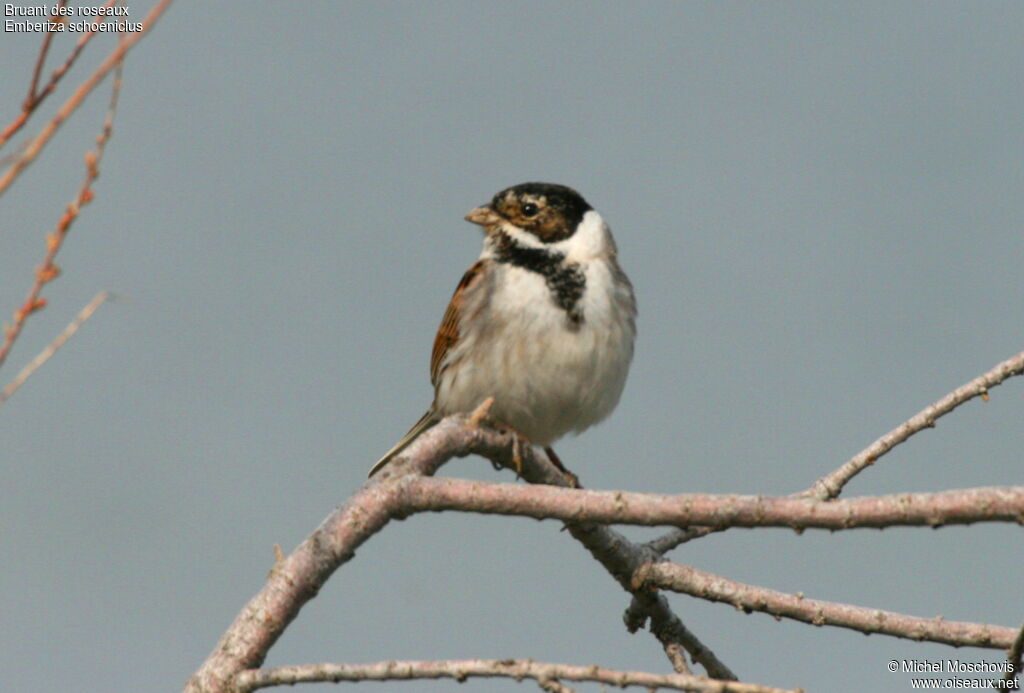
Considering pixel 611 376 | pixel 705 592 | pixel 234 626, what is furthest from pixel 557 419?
pixel 234 626

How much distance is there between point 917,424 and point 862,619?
85cm

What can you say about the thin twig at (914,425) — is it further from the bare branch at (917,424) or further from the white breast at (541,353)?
the white breast at (541,353)

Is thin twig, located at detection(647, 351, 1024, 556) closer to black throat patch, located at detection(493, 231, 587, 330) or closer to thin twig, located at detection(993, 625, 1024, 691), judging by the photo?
thin twig, located at detection(993, 625, 1024, 691)

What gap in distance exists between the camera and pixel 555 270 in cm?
634

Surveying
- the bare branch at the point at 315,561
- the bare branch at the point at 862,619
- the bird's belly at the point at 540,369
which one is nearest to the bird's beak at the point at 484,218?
the bird's belly at the point at 540,369

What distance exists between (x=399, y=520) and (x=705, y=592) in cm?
126

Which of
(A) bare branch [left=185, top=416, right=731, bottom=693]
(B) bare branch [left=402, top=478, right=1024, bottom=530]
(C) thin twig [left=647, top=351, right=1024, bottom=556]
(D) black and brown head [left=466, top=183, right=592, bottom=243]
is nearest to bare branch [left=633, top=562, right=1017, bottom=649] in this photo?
(C) thin twig [left=647, top=351, right=1024, bottom=556]

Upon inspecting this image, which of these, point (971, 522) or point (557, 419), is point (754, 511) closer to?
point (971, 522)

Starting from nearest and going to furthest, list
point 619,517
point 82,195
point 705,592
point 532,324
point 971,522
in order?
point 82,195
point 971,522
point 619,517
point 705,592
point 532,324

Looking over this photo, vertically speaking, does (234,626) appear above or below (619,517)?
below

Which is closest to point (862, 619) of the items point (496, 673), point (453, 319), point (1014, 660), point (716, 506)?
point (1014, 660)

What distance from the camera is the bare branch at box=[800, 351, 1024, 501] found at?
4359mm

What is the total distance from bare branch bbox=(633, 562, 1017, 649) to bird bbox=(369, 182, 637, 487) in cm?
205

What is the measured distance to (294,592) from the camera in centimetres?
347
